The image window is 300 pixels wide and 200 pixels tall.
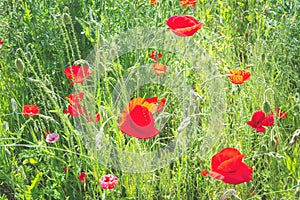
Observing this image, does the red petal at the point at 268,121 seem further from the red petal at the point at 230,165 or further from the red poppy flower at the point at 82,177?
the red poppy flower at the point at 82,177

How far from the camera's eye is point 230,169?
138 cm

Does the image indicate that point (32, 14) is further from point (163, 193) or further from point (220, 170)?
point (220, 170)

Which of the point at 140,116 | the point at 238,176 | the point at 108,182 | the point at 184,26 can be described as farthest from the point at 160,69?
the point at 238,176

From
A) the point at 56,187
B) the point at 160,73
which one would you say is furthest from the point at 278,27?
the point at 56,187

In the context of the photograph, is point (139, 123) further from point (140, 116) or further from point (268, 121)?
point (268, 121)

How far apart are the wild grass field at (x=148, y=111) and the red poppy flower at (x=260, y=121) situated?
1 centimetres

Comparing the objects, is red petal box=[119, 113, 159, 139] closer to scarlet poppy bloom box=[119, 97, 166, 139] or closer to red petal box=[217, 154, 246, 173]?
scarlet poppy bloom box=[119, 97, 166, 139]

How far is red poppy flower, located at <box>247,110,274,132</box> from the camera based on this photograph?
61.3 inches

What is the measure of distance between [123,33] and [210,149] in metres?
0.78

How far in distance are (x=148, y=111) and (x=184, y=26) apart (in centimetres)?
31

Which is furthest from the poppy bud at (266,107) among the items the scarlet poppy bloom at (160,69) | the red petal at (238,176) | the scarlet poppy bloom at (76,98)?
the scarlet poppy bloom at (76,98)

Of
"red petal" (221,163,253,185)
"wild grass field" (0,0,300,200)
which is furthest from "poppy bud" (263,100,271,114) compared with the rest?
"red petal" (221,163,253,185)

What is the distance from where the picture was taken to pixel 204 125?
1.81 meters

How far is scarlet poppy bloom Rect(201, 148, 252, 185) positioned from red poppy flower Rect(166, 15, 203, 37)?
40 cm
